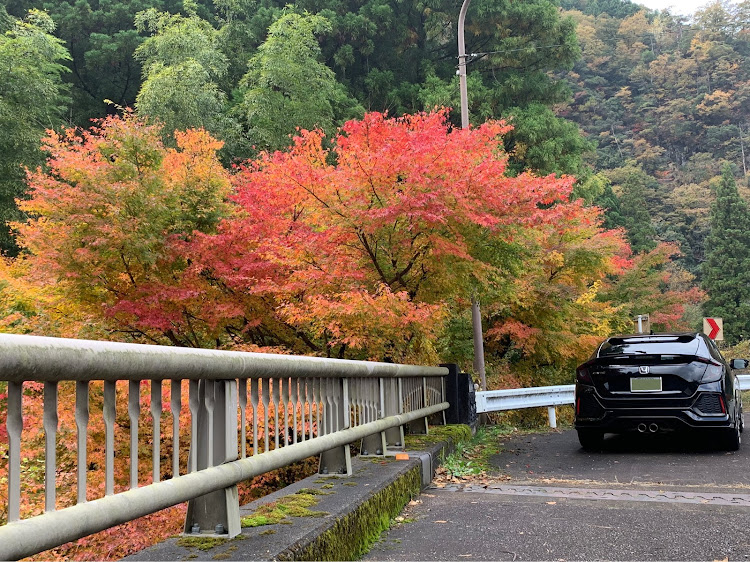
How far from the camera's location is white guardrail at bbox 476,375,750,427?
39.4ft

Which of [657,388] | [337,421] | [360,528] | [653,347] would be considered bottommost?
[360,528]

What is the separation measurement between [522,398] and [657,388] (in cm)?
477

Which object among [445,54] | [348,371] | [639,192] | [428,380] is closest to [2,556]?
[348,371]

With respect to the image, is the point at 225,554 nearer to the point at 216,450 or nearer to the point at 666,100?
the point at 216,450

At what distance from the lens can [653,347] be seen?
27.6 ft

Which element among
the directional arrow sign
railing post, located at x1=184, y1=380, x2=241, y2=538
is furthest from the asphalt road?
the directional arrow sign

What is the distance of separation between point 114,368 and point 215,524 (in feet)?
4.06

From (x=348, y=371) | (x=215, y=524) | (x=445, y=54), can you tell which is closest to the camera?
(x=215, y=524)

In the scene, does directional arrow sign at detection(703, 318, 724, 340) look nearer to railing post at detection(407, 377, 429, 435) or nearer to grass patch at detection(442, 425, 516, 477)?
grass patch at detection(442, 425, 516, 477)

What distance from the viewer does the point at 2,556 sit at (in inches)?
66.9

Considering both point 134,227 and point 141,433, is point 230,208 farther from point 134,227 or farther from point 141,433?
point 141,433

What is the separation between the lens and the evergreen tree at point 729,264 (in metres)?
40.8

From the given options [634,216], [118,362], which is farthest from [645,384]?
[634,216]

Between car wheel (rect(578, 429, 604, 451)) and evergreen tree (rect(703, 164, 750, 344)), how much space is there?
3559cm
